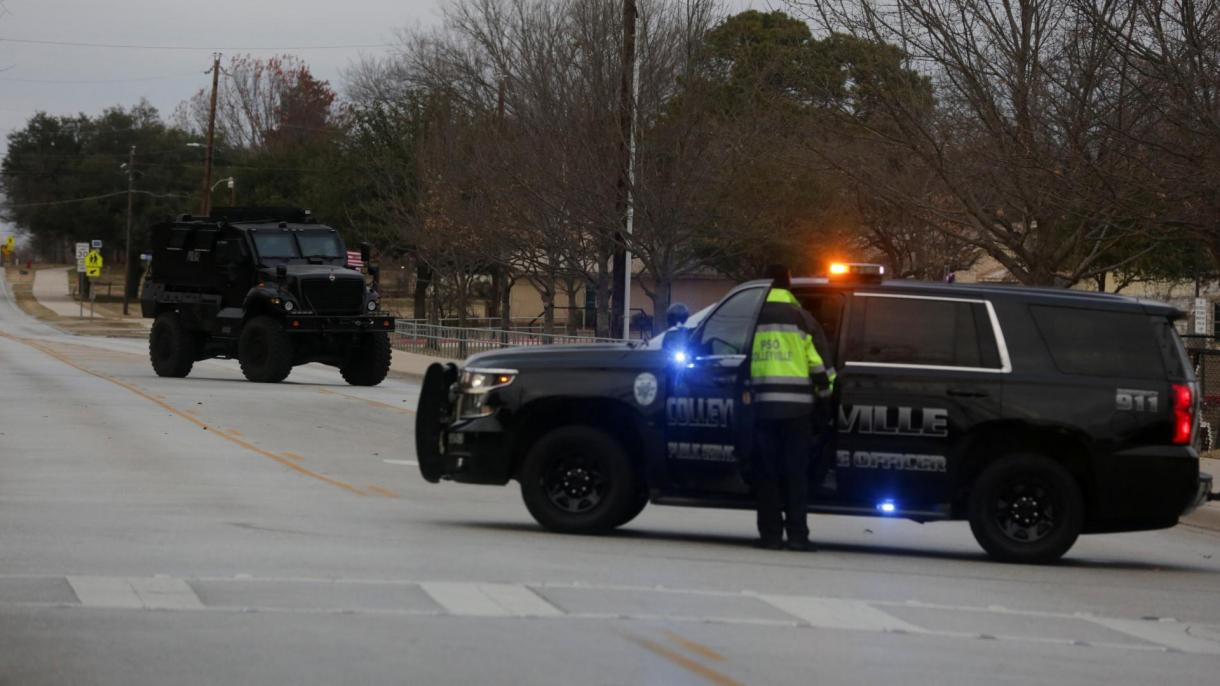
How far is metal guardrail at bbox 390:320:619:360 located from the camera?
43375 millimetres

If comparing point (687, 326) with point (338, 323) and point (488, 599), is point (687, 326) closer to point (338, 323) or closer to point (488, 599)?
point (488, 599)

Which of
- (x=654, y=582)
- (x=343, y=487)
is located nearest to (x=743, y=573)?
(x=654, y=582)

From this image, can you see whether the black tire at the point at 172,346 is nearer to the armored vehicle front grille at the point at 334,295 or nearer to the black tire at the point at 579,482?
the armored vehicle front grille at the point at 334,295

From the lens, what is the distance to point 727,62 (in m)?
41.0

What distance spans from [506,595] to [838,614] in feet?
5.91

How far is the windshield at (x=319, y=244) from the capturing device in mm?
33594

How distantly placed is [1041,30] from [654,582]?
585 inches

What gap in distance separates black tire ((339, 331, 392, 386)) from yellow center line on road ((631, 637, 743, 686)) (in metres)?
25.5

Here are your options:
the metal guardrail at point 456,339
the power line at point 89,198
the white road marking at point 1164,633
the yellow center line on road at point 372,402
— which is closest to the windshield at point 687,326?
the white road marking at point 1164,633

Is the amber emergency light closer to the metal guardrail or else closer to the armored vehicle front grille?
the armored vehicle front grille

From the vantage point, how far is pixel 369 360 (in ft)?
111

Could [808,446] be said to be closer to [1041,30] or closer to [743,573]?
[743,573]

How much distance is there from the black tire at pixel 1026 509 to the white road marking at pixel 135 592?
5.39 m

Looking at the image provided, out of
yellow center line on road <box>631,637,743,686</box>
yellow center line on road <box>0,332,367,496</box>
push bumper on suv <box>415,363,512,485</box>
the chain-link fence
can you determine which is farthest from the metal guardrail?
yellow center line on road <box>631,637,743,686</box>
